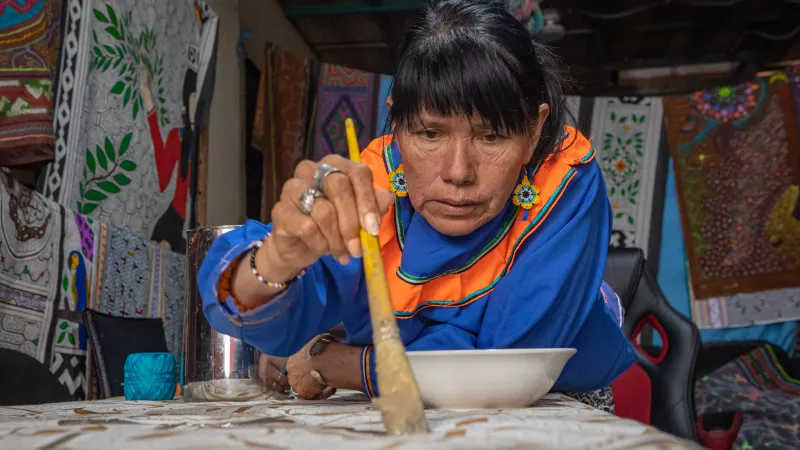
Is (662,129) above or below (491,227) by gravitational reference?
above

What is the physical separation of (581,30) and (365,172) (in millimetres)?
4890

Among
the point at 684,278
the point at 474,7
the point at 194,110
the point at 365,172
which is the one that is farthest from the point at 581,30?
the point at 365,172

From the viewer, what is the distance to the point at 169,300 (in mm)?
2742

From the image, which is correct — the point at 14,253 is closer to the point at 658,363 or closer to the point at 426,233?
the point at 426,233

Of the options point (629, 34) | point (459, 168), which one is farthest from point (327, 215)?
point (629, 34)

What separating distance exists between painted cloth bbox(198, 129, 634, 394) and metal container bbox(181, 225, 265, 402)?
0.55 feet

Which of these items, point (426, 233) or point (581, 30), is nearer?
point (426, 233)

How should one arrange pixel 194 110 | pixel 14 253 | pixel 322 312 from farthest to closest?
pixel 194 110 → pixel 14 253 → pixel 322 312

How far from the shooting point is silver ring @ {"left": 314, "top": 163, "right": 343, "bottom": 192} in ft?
2.77

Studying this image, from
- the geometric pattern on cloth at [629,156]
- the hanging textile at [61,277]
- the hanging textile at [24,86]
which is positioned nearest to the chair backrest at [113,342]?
the hanging textile at [61,277]

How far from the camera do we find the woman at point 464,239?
3.80 ft

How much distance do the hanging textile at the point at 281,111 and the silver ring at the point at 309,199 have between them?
124 inches

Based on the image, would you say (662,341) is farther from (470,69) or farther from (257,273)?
(257,273)

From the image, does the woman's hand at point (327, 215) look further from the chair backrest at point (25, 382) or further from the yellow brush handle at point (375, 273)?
the chair backrest at point (25, 382)
